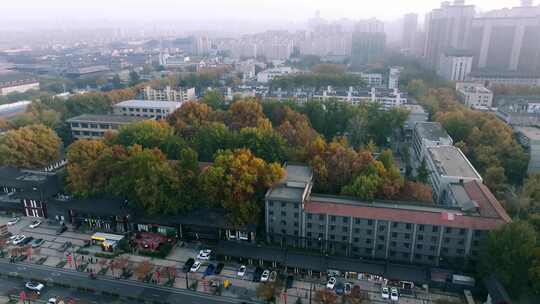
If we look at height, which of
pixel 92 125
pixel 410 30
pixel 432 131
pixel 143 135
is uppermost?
pixel 410 30

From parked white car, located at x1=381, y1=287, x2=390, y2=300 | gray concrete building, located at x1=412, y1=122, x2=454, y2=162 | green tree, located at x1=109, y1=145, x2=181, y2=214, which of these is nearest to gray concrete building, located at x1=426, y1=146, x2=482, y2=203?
gray concrete building, located at x1=412, y1=122, x2=454, y2=162

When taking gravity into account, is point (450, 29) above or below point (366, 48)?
above

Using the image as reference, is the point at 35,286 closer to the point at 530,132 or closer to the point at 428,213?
the point at 428,213

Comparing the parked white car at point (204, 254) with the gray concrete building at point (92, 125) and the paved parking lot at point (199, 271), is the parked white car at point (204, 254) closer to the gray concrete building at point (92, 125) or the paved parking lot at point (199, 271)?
the paved parking lot at point (199, 271)

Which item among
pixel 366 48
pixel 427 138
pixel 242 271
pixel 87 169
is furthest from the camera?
pixel 366 48

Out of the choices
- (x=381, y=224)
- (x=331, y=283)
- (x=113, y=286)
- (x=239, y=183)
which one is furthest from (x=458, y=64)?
(x=113, y=286)

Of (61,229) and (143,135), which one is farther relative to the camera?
(143,135)

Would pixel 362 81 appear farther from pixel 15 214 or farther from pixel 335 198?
pixel 15 214
